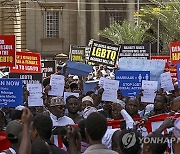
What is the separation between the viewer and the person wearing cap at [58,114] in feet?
32.7

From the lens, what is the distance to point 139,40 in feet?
156

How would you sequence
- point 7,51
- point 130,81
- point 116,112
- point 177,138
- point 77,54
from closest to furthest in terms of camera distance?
point 177,138 < point 116,112 < point 130,81 < point 7,51 < point 77,54

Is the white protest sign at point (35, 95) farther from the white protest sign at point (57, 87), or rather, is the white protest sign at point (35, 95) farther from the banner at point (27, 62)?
the banner at point (27, 62)

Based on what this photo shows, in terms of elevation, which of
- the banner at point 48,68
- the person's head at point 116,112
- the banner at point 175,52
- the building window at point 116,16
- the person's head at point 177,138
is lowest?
the banner at point 48,68

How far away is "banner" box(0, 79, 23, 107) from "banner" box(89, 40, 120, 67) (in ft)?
25.2

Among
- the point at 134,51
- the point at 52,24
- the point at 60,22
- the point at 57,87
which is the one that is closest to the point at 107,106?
the point at 57,87

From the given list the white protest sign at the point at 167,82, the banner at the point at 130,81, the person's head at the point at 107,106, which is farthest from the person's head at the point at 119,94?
the person's head at the point at 107,106

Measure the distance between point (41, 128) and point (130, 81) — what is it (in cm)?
669

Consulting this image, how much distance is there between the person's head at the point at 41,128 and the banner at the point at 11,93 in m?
5.14

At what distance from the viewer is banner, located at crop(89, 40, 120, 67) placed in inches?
806

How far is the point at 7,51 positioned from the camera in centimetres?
1575

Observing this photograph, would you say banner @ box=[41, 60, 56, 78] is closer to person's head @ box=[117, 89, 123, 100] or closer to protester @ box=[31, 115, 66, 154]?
person's head @ box=[117, 89, 123, 100]

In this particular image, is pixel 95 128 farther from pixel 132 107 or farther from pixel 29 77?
pixel 29 77

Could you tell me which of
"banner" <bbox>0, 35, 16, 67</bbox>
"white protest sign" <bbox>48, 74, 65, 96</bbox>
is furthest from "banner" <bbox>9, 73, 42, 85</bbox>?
"white protest sign" <bbox>48, 74, 65, 96</bbox>
